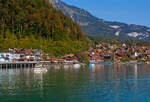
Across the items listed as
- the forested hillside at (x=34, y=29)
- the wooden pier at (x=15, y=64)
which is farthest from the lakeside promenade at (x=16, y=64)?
the forested hillside at (x=34, y=29)

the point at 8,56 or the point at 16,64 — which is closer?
the point at 16,64

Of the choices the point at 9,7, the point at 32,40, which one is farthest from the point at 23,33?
the point at 9,7

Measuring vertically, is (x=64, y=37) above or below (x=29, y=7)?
below

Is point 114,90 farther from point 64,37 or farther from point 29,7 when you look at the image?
point 29,7

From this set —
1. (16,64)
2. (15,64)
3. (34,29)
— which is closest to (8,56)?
(15,64)

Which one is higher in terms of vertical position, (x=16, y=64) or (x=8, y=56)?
(x=8, y=56)

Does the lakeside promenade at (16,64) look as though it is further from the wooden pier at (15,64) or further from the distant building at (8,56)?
the distant building at (8,56)

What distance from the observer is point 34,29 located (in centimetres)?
14038

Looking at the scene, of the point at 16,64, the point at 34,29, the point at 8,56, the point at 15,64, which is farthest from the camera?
the point at 34,29

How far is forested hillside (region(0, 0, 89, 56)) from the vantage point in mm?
126375

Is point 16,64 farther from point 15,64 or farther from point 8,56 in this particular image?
point 8,56

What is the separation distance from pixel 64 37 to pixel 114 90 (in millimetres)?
109734

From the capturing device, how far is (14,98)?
33.9 metres

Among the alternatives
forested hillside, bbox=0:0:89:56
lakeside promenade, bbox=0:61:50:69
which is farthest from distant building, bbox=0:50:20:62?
lakeside promenade, bbox=0:61:50:69
